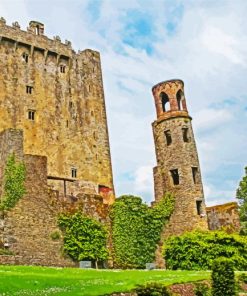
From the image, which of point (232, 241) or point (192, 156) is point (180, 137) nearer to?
point (192, 156)

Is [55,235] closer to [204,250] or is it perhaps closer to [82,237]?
[82,237]

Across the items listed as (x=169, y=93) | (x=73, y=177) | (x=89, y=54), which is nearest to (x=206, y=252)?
(x=169, y=93)

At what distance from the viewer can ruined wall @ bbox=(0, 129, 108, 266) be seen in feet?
108

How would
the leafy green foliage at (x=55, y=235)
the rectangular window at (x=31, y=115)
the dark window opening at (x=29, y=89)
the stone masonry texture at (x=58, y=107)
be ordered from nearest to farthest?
the leafy green foliage at (x=55, y=235)
the stone masonry texture at (x=58, y=107)
the rectangular window at (x=31, y=115)
the dark window opening at (x=29, y=89)

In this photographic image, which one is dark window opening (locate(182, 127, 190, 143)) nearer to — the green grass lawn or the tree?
the tree

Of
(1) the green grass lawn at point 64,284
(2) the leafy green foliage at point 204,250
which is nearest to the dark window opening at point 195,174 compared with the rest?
(2) the leafy green foliage at point 204,250

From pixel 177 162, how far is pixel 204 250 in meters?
10.5

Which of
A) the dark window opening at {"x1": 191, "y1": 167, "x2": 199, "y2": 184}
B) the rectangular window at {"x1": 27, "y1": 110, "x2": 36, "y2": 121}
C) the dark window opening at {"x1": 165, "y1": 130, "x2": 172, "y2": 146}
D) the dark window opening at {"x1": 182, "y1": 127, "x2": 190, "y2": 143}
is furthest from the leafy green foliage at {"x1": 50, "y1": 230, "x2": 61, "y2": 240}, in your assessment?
the rectangular window at {"x1": 27, "y1": 110, "x2": 36, "y2": 121}

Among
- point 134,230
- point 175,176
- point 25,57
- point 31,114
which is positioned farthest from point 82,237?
point 25,57

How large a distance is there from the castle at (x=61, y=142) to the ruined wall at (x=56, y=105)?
11 cm

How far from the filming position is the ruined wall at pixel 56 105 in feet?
163

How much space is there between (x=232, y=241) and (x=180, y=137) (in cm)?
1191

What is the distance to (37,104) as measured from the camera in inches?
2015

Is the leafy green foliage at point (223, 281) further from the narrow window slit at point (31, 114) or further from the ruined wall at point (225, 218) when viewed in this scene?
the narrow window slit at point (31, 114)
